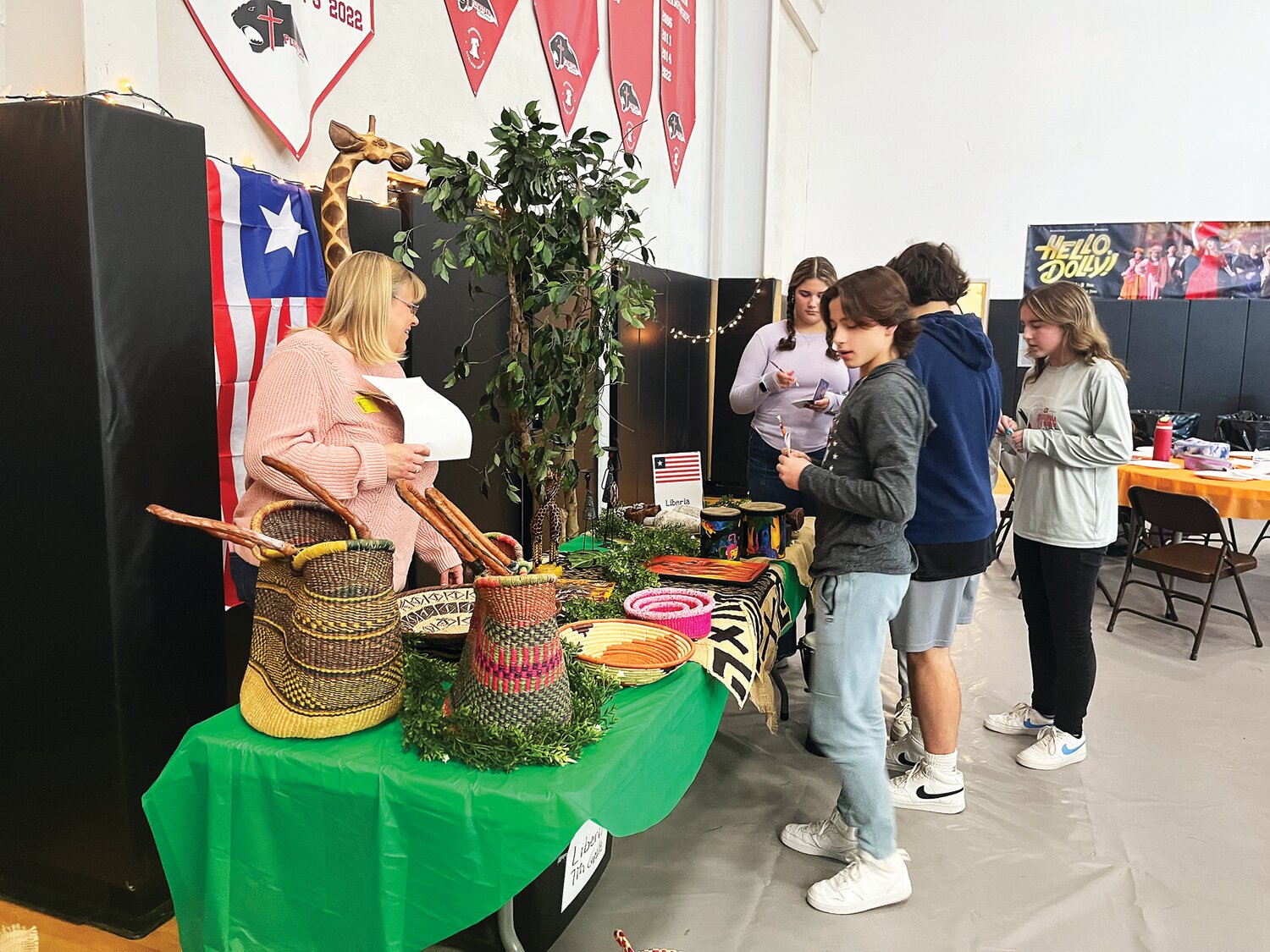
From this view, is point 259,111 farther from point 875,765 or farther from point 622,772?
point 875,765

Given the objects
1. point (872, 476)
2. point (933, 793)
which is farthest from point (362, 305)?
point (933, 793)

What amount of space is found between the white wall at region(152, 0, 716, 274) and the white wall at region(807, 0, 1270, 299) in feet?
14.7

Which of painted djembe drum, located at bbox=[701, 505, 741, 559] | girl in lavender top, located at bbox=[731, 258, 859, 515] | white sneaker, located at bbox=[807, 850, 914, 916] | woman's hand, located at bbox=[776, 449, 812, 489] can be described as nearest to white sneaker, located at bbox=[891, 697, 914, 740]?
girl in lavender top, located at bbox=[731, 258, 859, 515]

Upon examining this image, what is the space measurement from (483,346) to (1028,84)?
7.83m

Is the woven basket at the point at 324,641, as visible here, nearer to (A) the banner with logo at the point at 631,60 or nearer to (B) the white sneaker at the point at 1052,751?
(B) the white sneaker at the point at 1052,751

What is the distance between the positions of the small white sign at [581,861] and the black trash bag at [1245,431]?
6789mm

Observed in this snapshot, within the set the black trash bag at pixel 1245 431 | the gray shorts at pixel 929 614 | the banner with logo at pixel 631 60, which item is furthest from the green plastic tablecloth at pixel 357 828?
the black trash bag at pixel 1245 431

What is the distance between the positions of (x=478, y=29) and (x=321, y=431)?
2662mm

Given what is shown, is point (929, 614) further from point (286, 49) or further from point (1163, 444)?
point (1163, 444)

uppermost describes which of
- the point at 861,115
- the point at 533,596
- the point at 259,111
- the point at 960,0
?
the point at 960,0

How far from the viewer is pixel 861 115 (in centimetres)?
938

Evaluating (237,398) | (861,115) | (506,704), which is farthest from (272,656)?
(861,115)

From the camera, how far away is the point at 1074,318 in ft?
9.20

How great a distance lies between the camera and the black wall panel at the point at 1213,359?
827 cm
